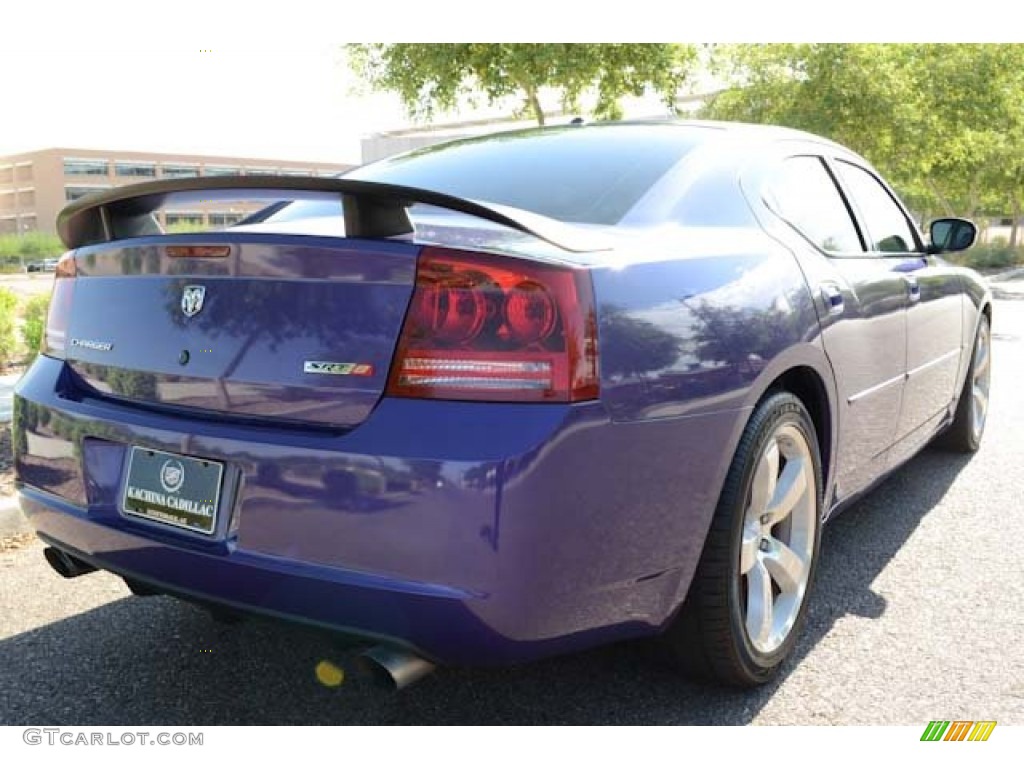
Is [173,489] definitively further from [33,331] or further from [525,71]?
[525,71]

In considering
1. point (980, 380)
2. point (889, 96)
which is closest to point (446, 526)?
point (980, 380)

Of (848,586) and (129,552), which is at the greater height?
(129,552)

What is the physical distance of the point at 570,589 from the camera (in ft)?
6.45

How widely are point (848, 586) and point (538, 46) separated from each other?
11.7 m

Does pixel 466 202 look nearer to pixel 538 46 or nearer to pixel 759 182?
pixel 759 182

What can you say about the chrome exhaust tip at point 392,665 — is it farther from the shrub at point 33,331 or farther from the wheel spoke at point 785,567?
the shrub at point 33,331

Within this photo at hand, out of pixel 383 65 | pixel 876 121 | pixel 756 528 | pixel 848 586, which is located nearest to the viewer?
pixel 756 528

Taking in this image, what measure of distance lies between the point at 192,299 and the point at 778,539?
1.73 meters

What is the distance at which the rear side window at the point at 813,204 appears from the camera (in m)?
3.04

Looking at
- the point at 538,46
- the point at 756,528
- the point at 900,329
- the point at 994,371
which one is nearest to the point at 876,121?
the point at 538,46

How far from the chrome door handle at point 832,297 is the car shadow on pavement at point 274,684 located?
0.98 metres

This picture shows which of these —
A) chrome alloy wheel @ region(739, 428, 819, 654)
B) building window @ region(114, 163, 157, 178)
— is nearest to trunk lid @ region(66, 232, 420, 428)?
chrome alloy wheel @ region(739, 428, 819, 654)

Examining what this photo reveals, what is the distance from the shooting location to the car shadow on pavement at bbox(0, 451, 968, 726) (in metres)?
2.45

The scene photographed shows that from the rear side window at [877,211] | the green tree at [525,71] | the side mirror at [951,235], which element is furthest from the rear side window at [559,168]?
the green tree at [525,71]
